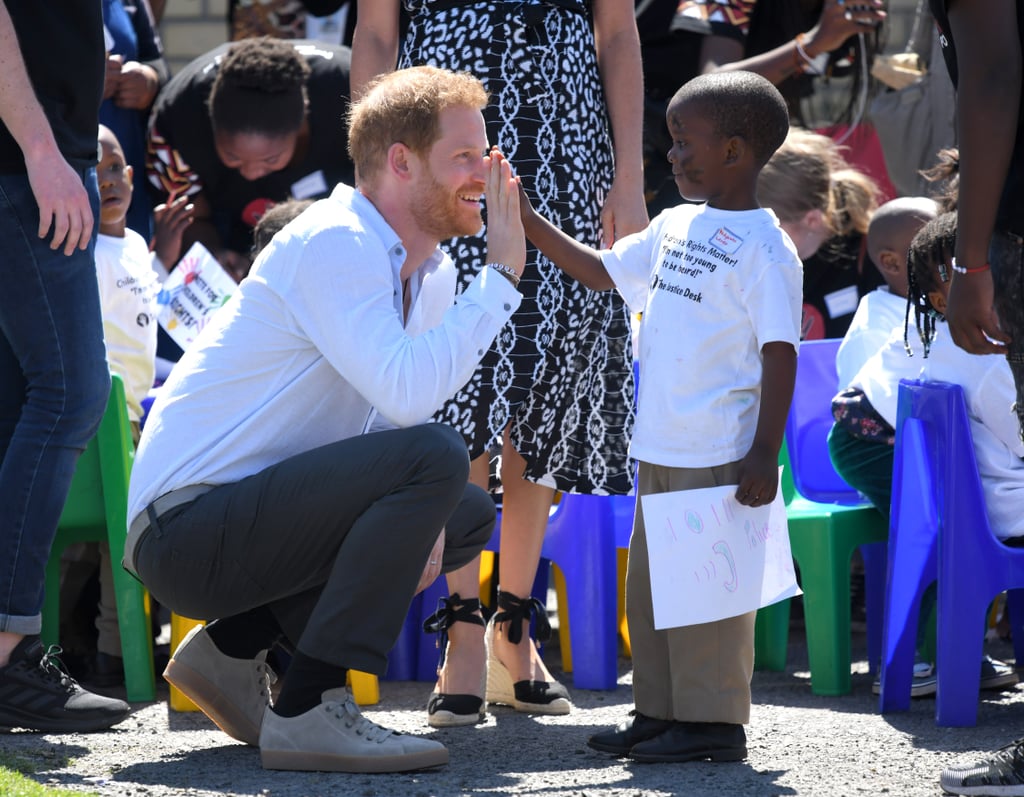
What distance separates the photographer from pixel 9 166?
3119 millimetres

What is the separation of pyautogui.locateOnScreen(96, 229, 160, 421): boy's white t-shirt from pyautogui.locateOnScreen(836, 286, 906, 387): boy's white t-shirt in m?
1.90

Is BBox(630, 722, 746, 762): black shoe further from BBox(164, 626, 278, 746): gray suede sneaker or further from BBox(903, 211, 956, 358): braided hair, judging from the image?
BBox(903, 211, 956, 358): braided hair

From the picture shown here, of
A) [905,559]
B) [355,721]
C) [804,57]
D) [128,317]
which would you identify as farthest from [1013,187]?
[804,57]

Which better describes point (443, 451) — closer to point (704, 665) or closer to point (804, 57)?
point (704, 665)

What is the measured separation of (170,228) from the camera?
5215 millimetres

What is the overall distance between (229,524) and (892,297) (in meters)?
2.13

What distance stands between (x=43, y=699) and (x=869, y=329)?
90.8 inches

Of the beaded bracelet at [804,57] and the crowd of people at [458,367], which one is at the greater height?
the beaded bracelet at [804,57]

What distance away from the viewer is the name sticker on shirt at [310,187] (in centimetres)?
526

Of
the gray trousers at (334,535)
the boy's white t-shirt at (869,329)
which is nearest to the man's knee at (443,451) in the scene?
the gray trousers at (334,535)

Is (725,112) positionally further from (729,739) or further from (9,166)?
(9,166)

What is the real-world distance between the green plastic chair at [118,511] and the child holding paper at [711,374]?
1291mm

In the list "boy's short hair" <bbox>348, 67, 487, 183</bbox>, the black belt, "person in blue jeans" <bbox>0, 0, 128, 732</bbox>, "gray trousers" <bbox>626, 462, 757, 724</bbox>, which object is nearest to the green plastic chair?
"person in blue jeans" <bbox>0, 0, 128, 732</bbox>

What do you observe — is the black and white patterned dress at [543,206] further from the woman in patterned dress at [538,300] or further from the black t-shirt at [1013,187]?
the black t-shirt at [1013,187]
